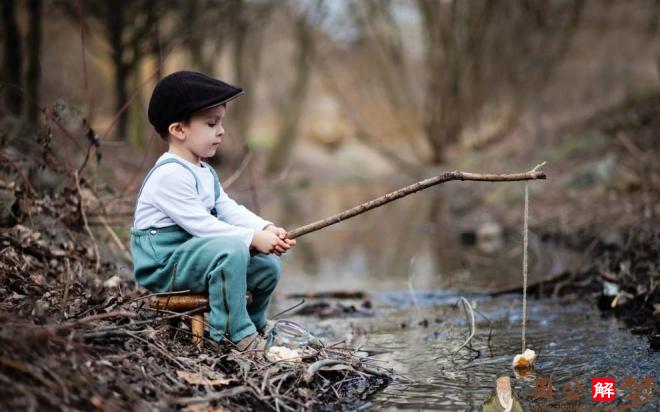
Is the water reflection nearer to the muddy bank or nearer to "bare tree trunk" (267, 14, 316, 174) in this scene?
the muddy bank

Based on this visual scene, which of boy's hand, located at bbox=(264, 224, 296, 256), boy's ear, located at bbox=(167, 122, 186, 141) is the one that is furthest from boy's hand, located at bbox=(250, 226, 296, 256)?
boy's ear, located at bbox=(167, 122, 186, 141)

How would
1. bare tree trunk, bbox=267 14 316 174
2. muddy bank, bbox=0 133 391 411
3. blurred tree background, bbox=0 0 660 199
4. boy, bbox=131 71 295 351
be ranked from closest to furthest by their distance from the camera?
1. muddy bank, bbox=0 133 391 411
2. boy, bbox=131 71 295 351
3. blurred tree background, bbox=0 0 660 199
4. bare tree trunk, bbox=267 14 316 174

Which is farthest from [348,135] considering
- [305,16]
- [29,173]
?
[29,173]

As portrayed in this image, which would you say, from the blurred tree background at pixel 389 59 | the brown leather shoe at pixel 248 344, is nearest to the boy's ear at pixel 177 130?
the brown leather shoe at pixel 248 344

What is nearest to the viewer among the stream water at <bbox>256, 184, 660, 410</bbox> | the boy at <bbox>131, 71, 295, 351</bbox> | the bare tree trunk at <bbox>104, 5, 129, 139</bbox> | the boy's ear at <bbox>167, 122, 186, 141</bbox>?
the stream water at <bbox>256, 184, 660, 410</bbox>

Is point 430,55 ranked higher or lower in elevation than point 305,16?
lower

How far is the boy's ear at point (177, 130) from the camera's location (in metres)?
3.74

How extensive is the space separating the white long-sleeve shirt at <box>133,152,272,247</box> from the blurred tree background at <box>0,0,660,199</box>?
6890mm

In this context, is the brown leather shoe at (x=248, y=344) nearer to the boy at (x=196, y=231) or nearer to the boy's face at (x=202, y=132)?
the boy at (x=196, y=231)

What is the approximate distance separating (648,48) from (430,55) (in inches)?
278

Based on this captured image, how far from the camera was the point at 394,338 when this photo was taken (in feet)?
15.7

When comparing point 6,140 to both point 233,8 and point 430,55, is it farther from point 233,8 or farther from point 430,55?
point 430,55

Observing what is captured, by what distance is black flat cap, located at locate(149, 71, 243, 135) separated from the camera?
3.63 meters

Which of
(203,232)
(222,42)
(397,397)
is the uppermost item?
(222,42)
